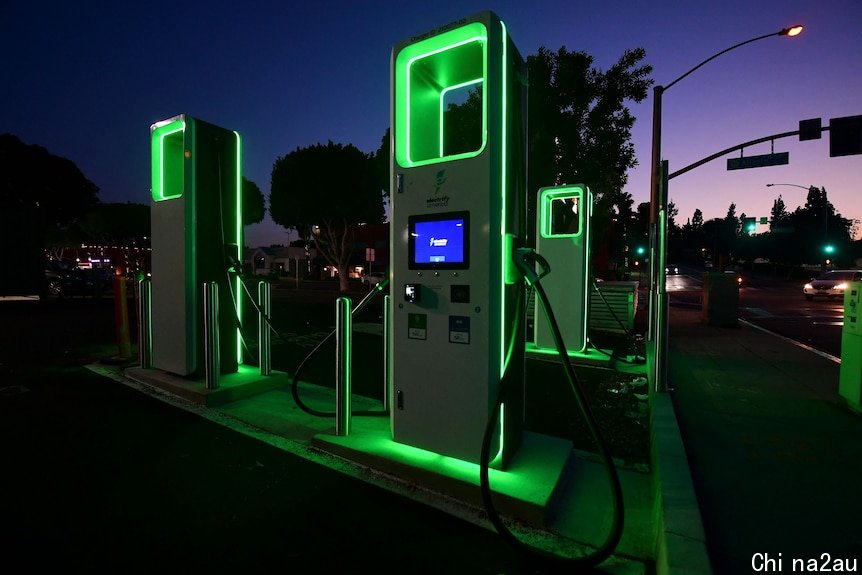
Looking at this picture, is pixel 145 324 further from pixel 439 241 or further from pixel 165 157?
pixel 439 241

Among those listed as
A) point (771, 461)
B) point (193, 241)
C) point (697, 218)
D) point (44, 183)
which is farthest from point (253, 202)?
point (697, 218)

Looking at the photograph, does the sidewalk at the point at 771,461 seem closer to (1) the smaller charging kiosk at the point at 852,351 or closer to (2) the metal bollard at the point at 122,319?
(1) the smaller charging kiosk at the point at 852,351

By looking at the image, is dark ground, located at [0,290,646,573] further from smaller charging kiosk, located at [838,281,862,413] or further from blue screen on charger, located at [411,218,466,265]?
smaller charging kiosk, located at [838,281,862,413]

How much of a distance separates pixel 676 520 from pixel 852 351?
3959 millimetres

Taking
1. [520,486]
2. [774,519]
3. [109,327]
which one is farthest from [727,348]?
[109,327]

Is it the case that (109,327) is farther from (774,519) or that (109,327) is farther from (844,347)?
(844,347)

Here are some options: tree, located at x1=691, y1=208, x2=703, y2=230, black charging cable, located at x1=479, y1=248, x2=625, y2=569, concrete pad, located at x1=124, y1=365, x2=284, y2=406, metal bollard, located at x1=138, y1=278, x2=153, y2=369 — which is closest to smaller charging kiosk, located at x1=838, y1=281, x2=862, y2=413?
black charging cable, located at x1=479, y1=248, x2=625, y2=569

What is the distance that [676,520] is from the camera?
7.64 feet

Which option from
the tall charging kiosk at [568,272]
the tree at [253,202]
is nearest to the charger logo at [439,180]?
the tall charging kiosk at [568,272]

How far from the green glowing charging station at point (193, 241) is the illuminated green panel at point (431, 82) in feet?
9.83

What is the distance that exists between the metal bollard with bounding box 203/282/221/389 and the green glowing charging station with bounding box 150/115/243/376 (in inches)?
20.6

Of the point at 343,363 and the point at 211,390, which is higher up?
the point at 343,363

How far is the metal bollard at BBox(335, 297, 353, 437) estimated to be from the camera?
12.4ft

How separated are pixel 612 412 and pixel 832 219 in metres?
103
